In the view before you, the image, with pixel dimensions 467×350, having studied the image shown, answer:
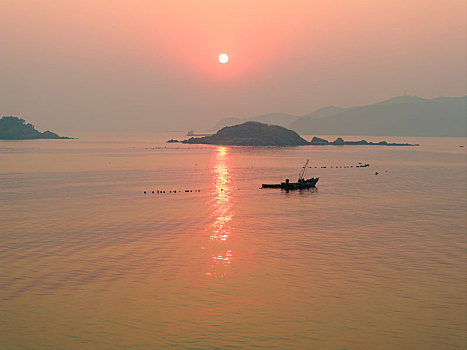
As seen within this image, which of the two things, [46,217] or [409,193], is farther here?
[409,193]

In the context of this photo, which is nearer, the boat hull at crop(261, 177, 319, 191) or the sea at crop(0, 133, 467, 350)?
the sea at crop(0, 133, 467, 350)

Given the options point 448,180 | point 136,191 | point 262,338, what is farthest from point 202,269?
point 448,180

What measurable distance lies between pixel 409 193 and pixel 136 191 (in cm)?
6417

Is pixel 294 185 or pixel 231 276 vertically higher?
pixel 294 185

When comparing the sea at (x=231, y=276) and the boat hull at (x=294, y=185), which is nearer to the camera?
the sea at (x=231, y=276)

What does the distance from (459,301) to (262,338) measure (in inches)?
673

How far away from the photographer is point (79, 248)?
51.6m

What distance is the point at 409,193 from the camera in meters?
109

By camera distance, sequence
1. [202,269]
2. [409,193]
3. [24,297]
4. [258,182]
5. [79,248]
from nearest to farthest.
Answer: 1. [24,297]
2. [202,269]
3. [79,248]
4. [409,193]
5. [258,182]

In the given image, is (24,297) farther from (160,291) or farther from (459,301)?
(459,301)

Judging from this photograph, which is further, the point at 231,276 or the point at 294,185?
the point at 294,185

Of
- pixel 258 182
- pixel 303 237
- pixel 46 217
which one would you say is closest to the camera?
pixel 303 237

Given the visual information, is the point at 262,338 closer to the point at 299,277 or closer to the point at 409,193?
the point at 299,277

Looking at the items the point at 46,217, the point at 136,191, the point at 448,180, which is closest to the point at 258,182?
the point at 136,191
